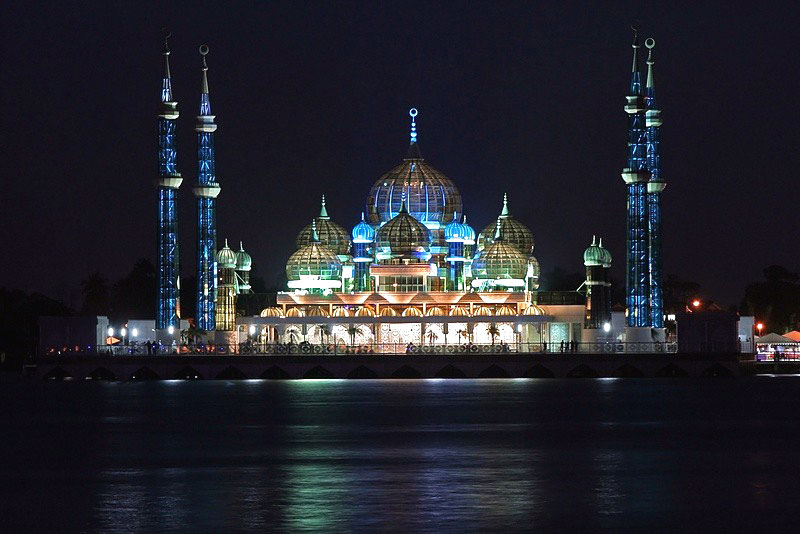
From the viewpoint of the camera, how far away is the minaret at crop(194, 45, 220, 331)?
433 ft

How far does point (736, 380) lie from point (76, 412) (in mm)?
47898

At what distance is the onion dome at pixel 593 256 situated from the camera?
131 m

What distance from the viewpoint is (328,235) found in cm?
14325

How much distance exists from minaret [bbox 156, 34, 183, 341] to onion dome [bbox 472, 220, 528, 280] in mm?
21329

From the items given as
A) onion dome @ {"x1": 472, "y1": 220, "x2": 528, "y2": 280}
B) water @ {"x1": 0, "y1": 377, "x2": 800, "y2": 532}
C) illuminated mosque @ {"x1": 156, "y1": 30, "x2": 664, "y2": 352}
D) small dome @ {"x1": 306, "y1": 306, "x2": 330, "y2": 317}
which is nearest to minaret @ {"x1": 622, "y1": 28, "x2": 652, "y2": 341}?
illuminated mosque @ {"x1": 156, "y1": 30, "x2": 664, "y2": 352}

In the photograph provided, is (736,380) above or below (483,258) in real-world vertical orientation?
below

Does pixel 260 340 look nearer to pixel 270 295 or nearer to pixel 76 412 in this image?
pixel 270 295

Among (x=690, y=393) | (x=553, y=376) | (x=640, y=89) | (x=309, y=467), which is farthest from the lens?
(x=640, y=89)

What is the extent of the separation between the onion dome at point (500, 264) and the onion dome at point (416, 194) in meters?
9.70

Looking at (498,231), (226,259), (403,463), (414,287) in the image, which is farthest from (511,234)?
(403,463)

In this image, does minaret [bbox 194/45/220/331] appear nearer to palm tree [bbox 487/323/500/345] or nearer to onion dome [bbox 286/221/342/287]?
onion dome [bbox 286/221/342/287]

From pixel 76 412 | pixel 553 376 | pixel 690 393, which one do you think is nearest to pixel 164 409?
pixel 76 412

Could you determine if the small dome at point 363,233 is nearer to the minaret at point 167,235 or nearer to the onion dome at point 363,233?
the onion dome at point 363,233

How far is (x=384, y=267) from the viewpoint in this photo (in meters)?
134
